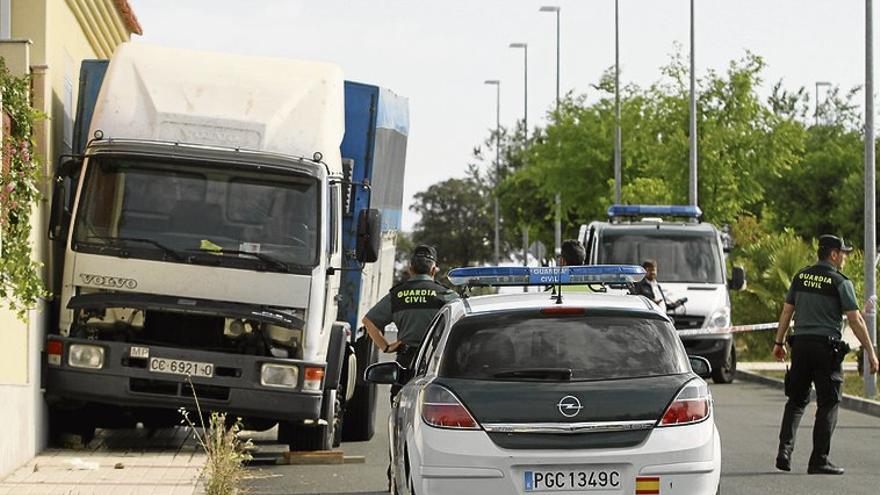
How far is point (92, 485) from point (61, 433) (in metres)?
3.17

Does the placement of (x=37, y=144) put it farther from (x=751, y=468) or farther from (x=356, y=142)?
(x=751, y=468)

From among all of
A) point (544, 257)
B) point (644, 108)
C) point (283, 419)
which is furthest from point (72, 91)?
point (544, 257)

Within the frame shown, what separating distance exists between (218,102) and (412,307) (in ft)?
8.64

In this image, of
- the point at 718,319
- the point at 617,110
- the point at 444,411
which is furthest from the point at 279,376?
the point at 617,110

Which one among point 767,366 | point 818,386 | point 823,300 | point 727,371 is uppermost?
point 823,300

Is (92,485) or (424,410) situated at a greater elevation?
(424,410)

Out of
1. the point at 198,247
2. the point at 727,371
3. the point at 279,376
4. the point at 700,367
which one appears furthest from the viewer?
the point at 727,371

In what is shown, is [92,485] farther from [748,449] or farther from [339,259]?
[748,449]

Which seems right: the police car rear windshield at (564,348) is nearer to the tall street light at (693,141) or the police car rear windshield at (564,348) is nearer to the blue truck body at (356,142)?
the blue truck body at (356,142)

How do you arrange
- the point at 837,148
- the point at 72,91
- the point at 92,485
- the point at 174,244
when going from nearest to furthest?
1. the point at 92,485
2. the point at 174,244
3. the point at 72,91
4. the point at 837,148

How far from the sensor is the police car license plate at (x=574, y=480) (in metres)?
9.98

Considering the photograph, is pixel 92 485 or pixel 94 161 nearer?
pixel 92 485

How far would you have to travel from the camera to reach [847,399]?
24.5 m

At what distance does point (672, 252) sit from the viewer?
29406 mm
